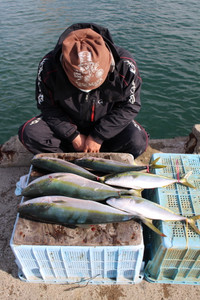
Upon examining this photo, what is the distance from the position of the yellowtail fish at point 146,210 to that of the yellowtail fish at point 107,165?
0.48 metres

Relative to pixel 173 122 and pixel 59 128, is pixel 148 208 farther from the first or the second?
pixel 173 122

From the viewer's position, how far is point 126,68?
288 cm

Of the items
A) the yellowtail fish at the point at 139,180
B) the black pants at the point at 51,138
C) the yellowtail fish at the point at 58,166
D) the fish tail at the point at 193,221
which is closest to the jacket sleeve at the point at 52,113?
the black pants at the point at 51,138

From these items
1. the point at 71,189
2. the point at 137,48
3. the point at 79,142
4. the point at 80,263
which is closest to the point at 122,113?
the point at 79,142

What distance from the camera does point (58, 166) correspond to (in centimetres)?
256

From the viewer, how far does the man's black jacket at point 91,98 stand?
278 centimetres

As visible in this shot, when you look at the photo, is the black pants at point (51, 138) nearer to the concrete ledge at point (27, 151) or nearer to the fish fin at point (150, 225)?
the concrete ledge at point (27, 151)

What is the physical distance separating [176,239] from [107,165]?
1.06 metres

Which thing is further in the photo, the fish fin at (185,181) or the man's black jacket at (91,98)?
the man's black jacket at (91,98)

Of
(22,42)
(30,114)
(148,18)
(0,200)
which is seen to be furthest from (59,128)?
(148,18)

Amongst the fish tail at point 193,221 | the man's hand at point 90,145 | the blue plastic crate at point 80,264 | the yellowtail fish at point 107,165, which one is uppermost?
the yellowtail fish at point 107,165

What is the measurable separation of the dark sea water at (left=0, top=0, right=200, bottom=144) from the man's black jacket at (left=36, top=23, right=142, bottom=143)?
277 cm

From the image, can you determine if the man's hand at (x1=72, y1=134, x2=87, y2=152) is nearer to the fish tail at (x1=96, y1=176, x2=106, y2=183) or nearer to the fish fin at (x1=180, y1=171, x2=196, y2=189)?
the fish tail at (x1=96, y1=176, x2=106, y2=183)

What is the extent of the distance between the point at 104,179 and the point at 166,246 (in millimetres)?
901
